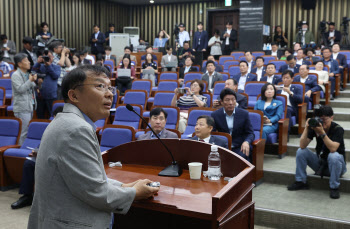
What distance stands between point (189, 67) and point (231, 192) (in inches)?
225

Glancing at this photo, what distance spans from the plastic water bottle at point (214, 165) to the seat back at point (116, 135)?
1.53 m

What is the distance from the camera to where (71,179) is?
3.38 feet

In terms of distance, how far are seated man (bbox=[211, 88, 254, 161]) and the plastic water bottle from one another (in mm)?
1568

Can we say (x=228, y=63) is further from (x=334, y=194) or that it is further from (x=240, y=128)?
(x=334, y=194)

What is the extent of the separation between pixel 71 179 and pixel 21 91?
315 cm

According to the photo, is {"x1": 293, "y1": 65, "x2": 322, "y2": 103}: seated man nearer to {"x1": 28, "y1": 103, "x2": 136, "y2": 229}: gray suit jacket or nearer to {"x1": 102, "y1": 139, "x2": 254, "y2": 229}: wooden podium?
{"x1": 102, "y1": 139, "x2": 254, "y2": 229}: wooden podium

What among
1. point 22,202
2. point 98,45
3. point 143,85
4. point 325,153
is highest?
point 98,45

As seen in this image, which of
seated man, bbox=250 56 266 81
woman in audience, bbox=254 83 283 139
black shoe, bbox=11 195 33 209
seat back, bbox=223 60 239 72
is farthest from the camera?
seat back, bbox=223 60 239 72

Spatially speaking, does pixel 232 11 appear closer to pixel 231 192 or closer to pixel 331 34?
pixel 331 34

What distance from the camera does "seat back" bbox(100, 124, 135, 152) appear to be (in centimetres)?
309

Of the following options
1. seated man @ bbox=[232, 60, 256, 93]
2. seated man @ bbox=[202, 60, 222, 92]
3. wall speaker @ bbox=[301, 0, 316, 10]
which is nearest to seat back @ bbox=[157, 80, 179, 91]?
seated man @ bbox=[202, 60, 222, 92]

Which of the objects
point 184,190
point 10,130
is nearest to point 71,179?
point 184,190

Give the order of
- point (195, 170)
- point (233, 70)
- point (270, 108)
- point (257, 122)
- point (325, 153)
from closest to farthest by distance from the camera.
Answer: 1. point (195, 170)
2. point (325, 153)
3. point (257, 122)
4. point (270, 108)
5. point (233, 70)

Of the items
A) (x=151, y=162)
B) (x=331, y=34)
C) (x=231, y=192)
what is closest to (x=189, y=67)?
(x=331, y=34)
